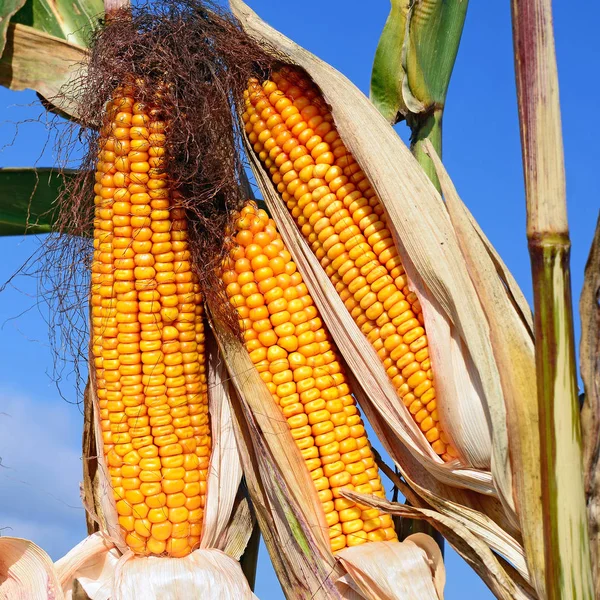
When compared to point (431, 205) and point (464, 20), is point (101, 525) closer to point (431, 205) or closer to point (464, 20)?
point (431, 205)

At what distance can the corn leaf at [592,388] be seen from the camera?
1958mm

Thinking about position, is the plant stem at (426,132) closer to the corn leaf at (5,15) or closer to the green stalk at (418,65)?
the green stalk at (418,65)

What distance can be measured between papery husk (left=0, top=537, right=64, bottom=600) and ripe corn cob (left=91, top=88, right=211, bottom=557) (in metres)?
0.27

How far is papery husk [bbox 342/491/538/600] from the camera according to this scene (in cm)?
213

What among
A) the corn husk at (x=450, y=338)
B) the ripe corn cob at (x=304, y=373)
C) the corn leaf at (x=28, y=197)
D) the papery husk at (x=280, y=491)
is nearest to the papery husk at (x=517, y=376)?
the corn husk at (x=450, y=338)

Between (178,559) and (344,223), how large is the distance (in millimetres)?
1172

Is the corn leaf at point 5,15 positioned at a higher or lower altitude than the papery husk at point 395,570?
higher

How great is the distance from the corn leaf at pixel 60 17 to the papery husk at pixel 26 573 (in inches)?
74.1

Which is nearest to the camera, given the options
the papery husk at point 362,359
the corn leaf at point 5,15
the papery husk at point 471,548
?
the papery husk at point 471,548

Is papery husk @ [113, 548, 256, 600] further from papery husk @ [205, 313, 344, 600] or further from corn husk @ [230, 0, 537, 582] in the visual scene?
corn husk @ [230, 0, 537, 582]

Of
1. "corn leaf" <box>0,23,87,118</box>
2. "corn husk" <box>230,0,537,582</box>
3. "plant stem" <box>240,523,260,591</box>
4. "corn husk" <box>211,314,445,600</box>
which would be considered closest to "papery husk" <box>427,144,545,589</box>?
"corn husk" <box>230,0,537,582</box>

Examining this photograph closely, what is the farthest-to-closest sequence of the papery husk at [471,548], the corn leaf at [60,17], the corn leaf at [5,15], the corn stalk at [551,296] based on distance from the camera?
the corn leaf at [60,17]
the corn leaf at [5,15]
the papery husk at [471,548]
the corn stalk at [551,296]

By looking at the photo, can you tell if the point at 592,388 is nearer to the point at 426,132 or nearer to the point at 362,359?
the point at 362,359

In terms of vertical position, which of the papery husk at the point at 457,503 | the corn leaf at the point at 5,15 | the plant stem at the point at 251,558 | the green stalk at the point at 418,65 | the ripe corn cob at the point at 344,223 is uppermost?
the corn leaf at the point at 5,15
